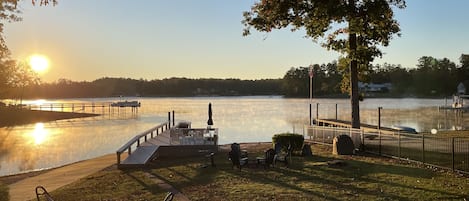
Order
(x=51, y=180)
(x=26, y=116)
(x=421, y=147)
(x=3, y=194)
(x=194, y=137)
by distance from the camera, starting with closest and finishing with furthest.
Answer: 1. (x=3, y=194)
2. (x=421, y=147)
3. (x=51, y=180)
4. (x=194, y=137)
5. (x=26, y=116)

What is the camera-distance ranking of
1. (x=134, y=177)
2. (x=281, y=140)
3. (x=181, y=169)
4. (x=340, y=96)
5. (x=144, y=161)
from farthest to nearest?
(x=340, y=96)
(x=281, y=140)
(x=144, y=161)
(x=181, y=169)
(x=134, y=177)

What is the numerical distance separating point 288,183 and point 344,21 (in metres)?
10.3

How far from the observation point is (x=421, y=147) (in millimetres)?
13875

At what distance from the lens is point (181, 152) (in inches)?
755

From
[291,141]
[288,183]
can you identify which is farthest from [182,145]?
[288,183]

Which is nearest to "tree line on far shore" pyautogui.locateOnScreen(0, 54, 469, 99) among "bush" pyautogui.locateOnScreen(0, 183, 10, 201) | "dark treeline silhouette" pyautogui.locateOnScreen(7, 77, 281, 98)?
"dark treeline silhouette" pyautogui.locateOnScreen(7, 77, 281, 98)

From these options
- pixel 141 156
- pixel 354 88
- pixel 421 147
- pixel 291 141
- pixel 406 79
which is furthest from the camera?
pixel 406 79

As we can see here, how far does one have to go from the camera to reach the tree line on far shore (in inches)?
4402

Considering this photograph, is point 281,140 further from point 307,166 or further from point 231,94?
point 231,94

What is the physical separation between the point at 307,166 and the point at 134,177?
192 inches

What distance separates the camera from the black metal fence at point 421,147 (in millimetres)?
12523

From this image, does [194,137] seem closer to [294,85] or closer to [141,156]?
[141,156]

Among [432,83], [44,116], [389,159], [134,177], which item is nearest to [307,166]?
[389,159]

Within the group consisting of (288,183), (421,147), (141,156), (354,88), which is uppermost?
(354,88)
